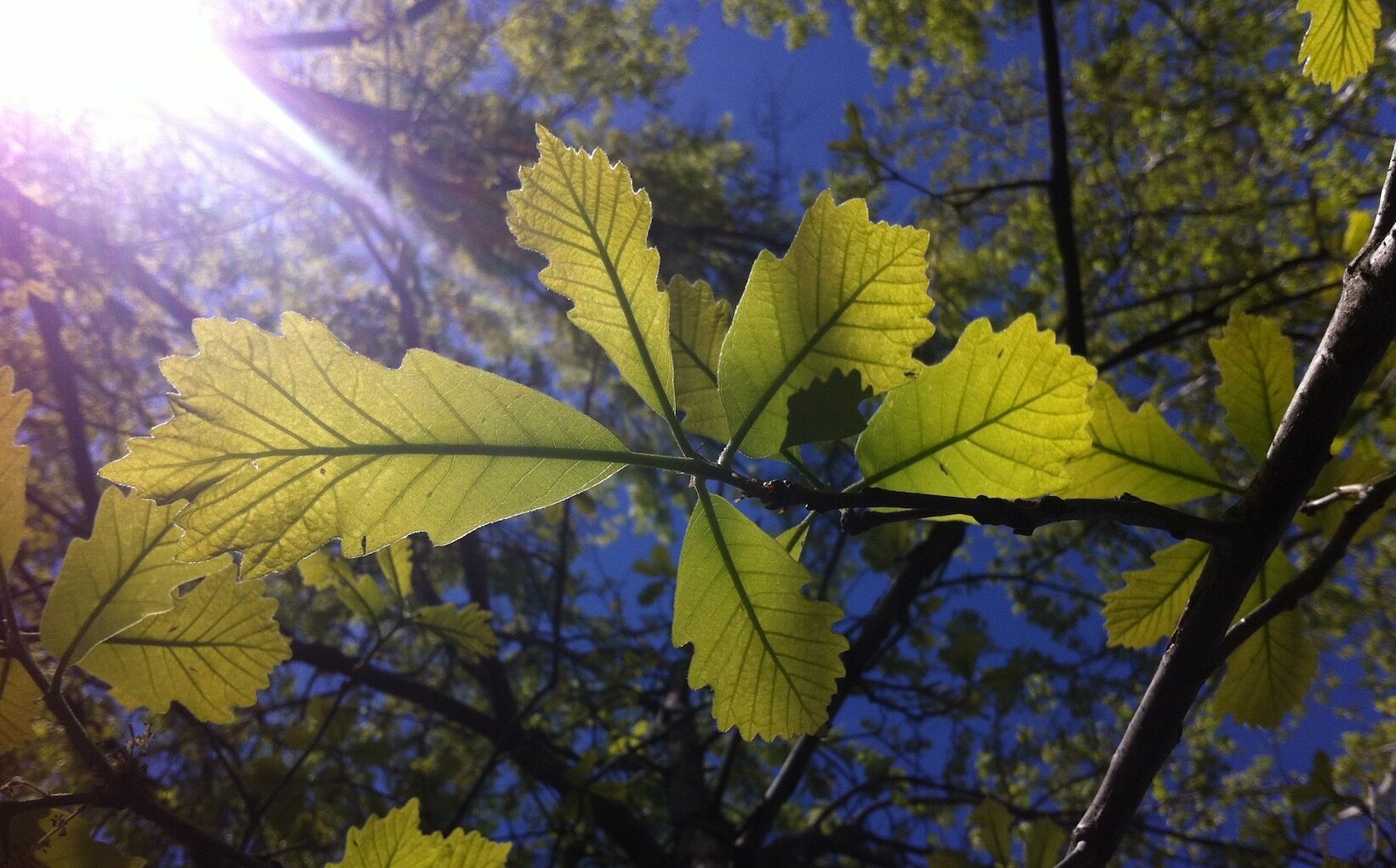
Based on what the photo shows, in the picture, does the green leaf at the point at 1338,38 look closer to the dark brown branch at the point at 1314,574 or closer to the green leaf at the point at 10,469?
the dark brown branch at the point at 1314,574

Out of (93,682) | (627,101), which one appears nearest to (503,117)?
(627,101)

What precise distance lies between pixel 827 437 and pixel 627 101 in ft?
23.4

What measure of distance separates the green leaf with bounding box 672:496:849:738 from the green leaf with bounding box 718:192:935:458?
0.10m

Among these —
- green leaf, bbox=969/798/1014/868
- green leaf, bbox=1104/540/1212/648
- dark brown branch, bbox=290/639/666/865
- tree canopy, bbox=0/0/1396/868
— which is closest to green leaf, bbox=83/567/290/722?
tree canopy, bbox=0/0/1396/868

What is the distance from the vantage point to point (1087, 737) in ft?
15.9

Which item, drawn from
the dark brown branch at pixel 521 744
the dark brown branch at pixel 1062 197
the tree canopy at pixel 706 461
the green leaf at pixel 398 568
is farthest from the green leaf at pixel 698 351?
the dark brown branch at pixel 521 744

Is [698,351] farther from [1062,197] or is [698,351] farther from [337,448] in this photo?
[1062,197]

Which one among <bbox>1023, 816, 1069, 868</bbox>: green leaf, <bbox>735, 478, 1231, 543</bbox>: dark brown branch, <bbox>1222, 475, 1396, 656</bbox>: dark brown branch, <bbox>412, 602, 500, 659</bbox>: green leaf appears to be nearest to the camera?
<bbox>735, 478, 1231, 543</bbox>: dark brown branch

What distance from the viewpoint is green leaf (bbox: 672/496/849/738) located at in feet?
2.39

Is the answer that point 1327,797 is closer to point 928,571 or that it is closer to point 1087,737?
point 928,571

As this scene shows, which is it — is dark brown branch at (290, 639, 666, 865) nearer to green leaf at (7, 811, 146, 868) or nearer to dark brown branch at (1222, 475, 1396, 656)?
green leaf at (7, 811, 146, 868)

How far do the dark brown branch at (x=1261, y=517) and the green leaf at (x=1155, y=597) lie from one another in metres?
0.21

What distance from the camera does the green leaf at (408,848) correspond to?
40.8 inches

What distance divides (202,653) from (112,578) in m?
→ 0.16
